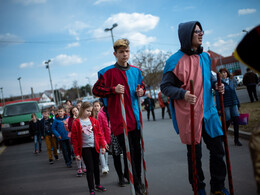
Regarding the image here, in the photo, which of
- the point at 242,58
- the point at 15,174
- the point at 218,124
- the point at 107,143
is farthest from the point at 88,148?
the point at 15,174

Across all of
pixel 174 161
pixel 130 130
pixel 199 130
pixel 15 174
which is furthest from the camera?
pixel 15 174

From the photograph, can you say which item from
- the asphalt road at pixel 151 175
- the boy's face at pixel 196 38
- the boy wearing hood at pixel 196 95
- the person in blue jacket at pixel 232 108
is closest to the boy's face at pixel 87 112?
the asphalt road at pixel 151 175

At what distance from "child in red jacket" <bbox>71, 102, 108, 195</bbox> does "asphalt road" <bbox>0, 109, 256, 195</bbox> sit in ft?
1.75

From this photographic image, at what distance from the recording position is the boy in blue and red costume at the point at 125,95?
331cm

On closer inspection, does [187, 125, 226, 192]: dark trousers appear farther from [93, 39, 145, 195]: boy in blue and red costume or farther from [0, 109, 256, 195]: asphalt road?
[93, 39, 145, 195]: boy in blue and red costume

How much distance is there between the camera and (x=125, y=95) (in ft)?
11.0

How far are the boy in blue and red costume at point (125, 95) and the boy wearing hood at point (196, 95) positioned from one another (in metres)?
0.62

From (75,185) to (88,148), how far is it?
125 centimetres

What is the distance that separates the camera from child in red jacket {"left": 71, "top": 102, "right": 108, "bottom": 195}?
4128 millimetres

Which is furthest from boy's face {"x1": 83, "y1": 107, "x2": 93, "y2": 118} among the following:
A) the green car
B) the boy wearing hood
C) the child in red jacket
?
the green car

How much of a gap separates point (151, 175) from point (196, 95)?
2.41 metres

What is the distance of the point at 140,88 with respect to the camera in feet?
10.9

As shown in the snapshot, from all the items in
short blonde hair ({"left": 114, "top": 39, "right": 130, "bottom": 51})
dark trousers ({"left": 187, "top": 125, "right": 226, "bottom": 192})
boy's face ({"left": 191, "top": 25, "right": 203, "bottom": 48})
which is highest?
short blonde hair ({"left": 114, "top": 39, "right": 130, "bottom": 51})

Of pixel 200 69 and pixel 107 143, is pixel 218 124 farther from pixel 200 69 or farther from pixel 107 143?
pixel 107 143
